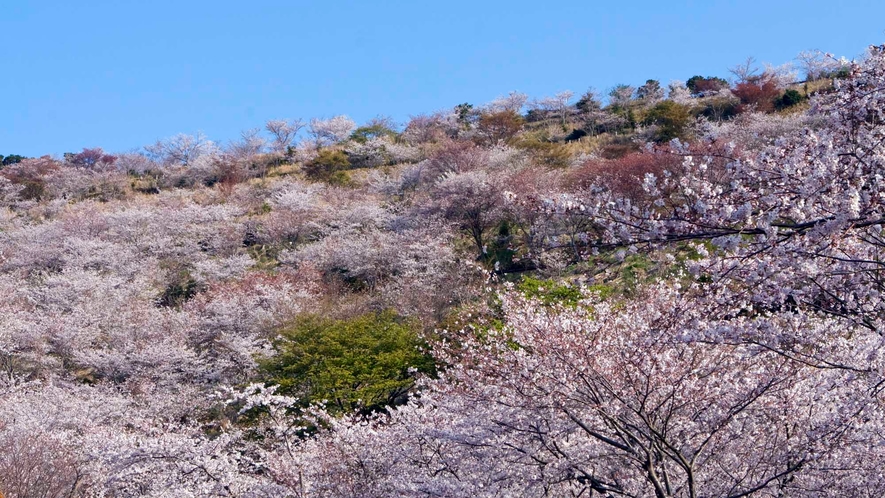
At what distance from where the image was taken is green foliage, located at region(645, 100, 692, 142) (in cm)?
3900

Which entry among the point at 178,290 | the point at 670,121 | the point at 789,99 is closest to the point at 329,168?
the point at 178,290

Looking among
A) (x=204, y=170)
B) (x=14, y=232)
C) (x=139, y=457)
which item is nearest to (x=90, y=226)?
(x=14, y=232)

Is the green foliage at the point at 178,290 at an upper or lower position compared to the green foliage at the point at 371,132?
lower

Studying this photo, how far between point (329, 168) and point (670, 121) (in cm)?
1842

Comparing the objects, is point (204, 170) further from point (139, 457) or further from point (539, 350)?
point (539, 350)

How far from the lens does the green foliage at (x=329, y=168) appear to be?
44906mm

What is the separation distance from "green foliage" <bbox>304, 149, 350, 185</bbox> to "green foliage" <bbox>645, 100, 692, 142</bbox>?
15.8 meters

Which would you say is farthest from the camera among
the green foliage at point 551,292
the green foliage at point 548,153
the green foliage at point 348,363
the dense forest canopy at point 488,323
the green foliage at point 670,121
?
Answer: the green foliage at point 670,121

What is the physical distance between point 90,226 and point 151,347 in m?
18.1

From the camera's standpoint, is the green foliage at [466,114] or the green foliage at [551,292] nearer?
the green foliage at [551,292]

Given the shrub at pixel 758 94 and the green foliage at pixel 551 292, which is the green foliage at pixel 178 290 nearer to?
the green foliage at pixel 551 292

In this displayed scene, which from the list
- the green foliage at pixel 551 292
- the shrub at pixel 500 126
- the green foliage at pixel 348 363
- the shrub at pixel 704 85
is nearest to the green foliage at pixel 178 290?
the green foliage at pixel 348 363

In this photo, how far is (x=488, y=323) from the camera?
1479 centimetres

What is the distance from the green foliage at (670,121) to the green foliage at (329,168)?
15.8m
